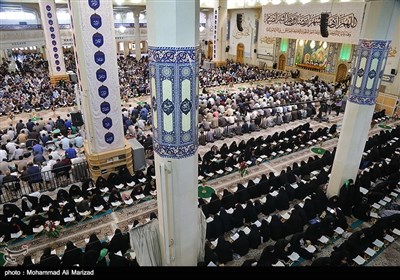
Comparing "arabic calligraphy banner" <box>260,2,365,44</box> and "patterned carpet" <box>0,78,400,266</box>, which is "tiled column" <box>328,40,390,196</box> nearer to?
"patterned carpet" <box>0,78,400,266</box>

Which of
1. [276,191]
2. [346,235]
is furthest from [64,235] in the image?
[346,235]

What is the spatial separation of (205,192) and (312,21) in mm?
11582

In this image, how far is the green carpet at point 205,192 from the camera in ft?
24.7

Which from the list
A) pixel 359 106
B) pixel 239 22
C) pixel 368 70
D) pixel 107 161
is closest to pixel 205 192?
pixel 107 161

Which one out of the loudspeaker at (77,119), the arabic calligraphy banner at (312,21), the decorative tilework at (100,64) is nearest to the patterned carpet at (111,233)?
the decorative tilework at (100,64)

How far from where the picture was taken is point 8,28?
17812mm

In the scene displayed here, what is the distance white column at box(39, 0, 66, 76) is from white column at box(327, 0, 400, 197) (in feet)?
52.6

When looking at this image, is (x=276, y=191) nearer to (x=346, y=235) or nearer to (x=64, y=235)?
(x=346, y=235)

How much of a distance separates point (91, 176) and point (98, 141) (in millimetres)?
1059

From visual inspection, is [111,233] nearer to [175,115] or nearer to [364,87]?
[175,115]

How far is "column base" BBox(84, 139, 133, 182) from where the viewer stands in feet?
24.8

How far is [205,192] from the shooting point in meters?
7.64

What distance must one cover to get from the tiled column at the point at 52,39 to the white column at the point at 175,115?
15523 mm

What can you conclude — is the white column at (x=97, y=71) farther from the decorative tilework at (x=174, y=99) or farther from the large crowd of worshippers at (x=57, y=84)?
the large crowd of worshippers at (x=57, y=84)
